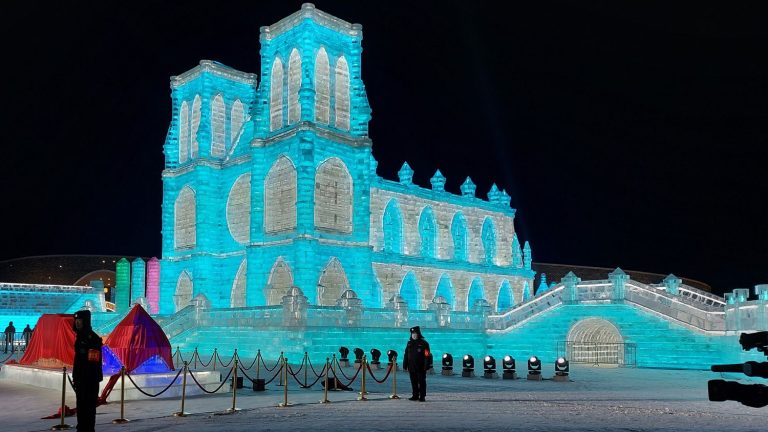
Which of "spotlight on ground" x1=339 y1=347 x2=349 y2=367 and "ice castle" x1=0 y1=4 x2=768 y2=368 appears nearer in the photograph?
"spotlight on ground" x1=339 y1=347 x2=349 y2=367

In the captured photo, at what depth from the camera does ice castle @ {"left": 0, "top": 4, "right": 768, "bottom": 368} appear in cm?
3228

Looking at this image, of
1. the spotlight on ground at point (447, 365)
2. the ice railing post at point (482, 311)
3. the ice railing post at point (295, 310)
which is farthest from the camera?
the ice railing post at point (482, 311)

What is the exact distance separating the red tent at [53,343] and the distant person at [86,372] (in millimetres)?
8235

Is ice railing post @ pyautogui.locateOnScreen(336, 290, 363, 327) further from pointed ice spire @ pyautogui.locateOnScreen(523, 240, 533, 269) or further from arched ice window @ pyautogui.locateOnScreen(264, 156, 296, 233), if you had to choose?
pointed ice spire @ pyautogui.locateOnScreen(523, 240, 533, 269)

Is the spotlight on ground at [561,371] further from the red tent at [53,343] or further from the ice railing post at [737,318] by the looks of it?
the red tent at [53,343]

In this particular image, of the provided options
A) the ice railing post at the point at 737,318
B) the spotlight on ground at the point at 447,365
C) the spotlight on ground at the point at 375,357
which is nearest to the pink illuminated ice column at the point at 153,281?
the spotlight on ground at the point at 375,357

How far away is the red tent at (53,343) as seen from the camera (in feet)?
68.7

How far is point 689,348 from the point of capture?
3067 centimetres

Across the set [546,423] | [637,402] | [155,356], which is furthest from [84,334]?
[637,402]

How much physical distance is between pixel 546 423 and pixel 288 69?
32.8 metres

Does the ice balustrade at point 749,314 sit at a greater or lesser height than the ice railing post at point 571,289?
lesser

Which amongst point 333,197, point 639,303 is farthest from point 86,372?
point 333,197

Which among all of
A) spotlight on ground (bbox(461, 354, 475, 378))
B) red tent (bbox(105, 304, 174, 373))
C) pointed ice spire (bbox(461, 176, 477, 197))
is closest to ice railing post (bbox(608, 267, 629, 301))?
spotlight on ground (bbox(461, 354, 475, 378))

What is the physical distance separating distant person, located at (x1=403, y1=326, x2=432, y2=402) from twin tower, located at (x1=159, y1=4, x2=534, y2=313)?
1806cm
